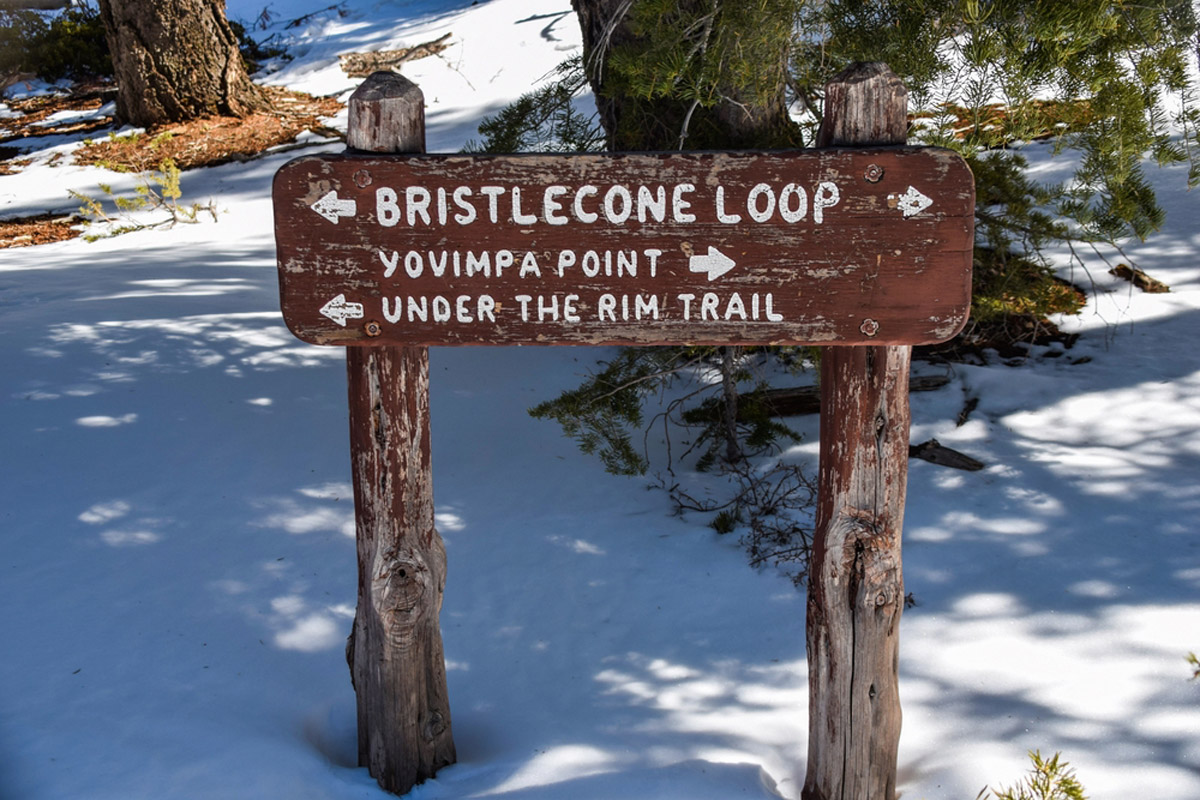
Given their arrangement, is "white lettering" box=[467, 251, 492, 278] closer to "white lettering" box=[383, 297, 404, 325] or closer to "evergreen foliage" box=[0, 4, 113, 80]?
"white lettering" box=[383, 297, 404, 325]

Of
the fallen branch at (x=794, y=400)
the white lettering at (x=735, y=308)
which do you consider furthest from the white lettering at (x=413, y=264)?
the fallen branch at (x=794, y=400)

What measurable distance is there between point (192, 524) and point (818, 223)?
9.98 feet

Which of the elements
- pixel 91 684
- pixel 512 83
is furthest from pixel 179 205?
pixel 91 684

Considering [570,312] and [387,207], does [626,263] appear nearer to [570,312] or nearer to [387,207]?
[570,312]

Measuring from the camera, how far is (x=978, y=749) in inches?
105

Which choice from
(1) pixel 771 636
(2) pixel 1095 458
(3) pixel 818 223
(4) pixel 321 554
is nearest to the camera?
(3) pixel 818 223

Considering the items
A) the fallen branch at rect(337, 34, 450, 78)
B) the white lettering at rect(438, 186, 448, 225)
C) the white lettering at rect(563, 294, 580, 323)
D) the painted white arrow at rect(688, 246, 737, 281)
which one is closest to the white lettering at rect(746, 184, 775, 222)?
the painted white arrow at rect(688, 246, 737, 281)

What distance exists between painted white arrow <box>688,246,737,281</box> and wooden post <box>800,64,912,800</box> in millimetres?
363

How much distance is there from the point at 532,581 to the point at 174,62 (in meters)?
8.49

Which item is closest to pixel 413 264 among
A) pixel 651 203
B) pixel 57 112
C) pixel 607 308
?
pixel 607 308

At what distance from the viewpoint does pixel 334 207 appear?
2016 millimetres

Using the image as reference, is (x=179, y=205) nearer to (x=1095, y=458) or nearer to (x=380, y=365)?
(x=380, y=365)

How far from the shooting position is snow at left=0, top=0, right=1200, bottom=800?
2.66 meters

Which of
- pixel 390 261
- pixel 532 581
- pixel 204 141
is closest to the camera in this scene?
pixel 390 261
